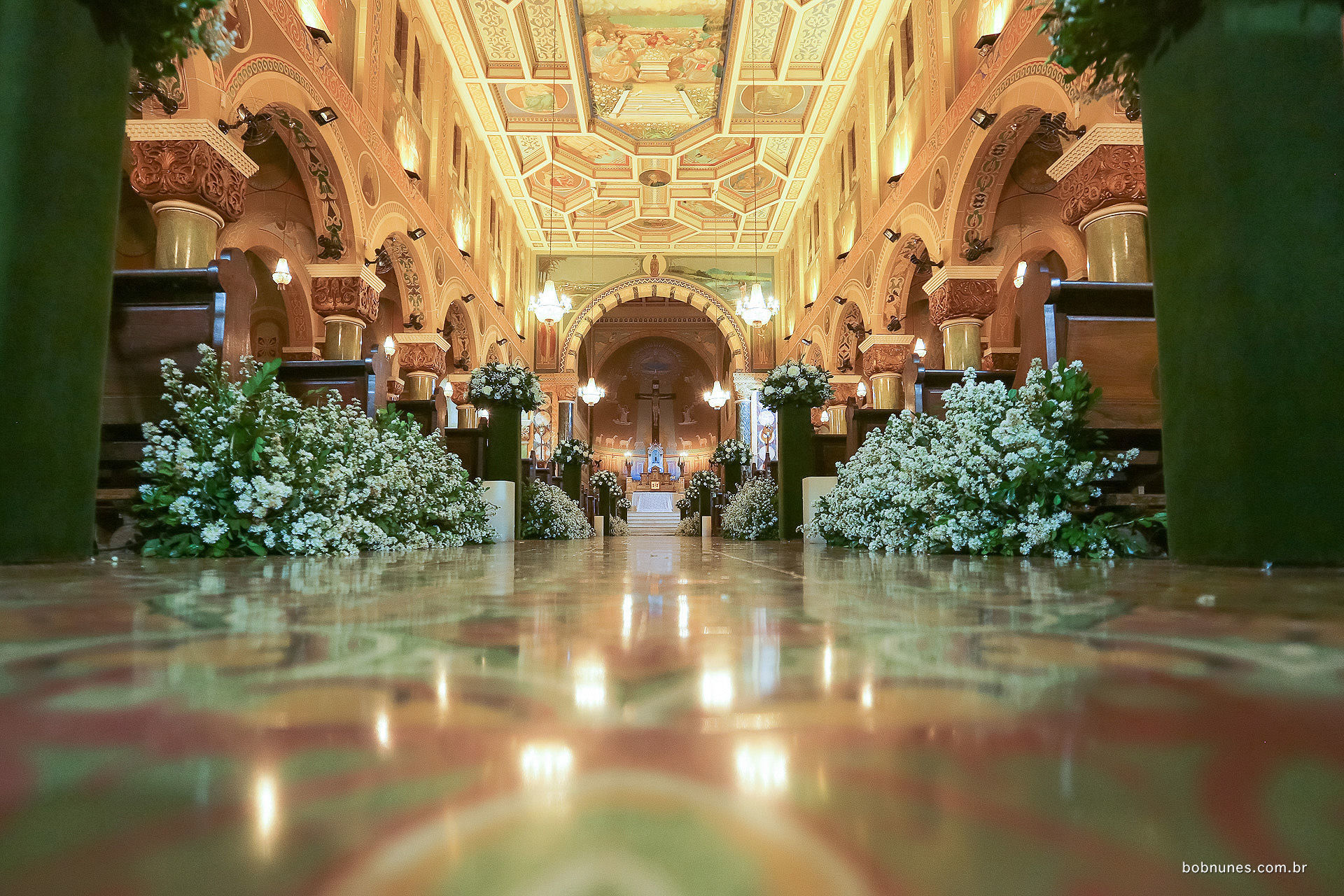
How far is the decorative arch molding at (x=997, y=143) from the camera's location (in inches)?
251

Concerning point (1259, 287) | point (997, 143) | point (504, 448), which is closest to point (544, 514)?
point (504, 448)

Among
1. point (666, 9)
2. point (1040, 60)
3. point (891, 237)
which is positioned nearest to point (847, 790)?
point (1040, 60)

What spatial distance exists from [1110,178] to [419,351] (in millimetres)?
8621

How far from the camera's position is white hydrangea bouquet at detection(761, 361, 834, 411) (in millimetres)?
6141

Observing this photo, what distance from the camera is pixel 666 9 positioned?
10.5m

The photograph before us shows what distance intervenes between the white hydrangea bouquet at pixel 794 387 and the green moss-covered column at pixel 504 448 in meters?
2.12

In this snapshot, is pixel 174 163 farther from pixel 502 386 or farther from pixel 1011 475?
pixel 1011 475

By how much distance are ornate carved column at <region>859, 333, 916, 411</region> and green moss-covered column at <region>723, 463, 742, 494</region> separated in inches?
91.9

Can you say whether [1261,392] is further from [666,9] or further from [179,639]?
[666,9]

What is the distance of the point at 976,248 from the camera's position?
27.4 ft

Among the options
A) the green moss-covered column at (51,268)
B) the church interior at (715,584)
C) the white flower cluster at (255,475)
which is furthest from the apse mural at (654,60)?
the green moss-covered column at (51,268)

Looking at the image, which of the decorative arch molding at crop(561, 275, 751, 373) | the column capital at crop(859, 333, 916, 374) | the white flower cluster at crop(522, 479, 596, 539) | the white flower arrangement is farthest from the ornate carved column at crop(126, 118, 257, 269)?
the decorative arch molding at crop(561, 275, 751, 373)

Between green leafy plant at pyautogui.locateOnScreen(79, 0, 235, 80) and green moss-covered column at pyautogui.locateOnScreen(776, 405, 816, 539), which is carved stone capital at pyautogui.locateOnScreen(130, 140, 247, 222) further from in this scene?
green moss-covered column at pyautogui.locateOnScreen(776, 405, 816, 539)

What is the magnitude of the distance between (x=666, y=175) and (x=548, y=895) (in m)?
15.6
